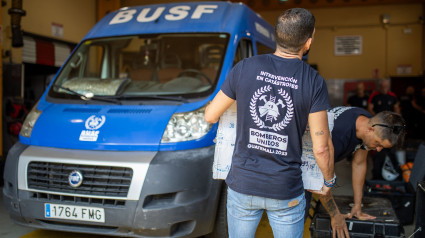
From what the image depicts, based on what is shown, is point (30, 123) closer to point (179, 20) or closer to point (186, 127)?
point (186, 127)

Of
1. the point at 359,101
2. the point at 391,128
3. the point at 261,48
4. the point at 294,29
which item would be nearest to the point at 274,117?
the point at 294,29

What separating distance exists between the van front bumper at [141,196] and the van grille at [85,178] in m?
0.03

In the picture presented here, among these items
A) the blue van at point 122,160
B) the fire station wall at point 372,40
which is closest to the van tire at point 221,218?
the blue van at point 122,160

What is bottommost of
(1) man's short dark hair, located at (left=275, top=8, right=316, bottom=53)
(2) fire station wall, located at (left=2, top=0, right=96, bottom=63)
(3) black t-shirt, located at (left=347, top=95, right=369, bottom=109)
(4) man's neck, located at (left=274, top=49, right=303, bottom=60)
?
(3) black t-shirt, located at (left=347, top=95, right=369, bottom=109)

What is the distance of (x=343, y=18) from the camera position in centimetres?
1497

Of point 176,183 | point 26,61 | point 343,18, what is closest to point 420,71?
point 343,18

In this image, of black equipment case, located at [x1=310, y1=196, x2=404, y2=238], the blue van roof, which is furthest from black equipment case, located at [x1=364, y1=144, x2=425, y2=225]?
the blue van roof

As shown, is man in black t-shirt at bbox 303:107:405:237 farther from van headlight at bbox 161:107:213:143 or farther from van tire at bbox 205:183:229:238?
van headlight at bbox 161:107:213:143

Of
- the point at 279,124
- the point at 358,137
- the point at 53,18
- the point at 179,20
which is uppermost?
the point at 53,18

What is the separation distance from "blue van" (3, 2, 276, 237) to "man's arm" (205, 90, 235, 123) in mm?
1024

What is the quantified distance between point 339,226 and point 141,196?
1420mm

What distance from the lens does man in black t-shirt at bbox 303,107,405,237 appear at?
2.91 metres

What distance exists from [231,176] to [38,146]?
1.99 meters

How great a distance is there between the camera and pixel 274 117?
1892mm
